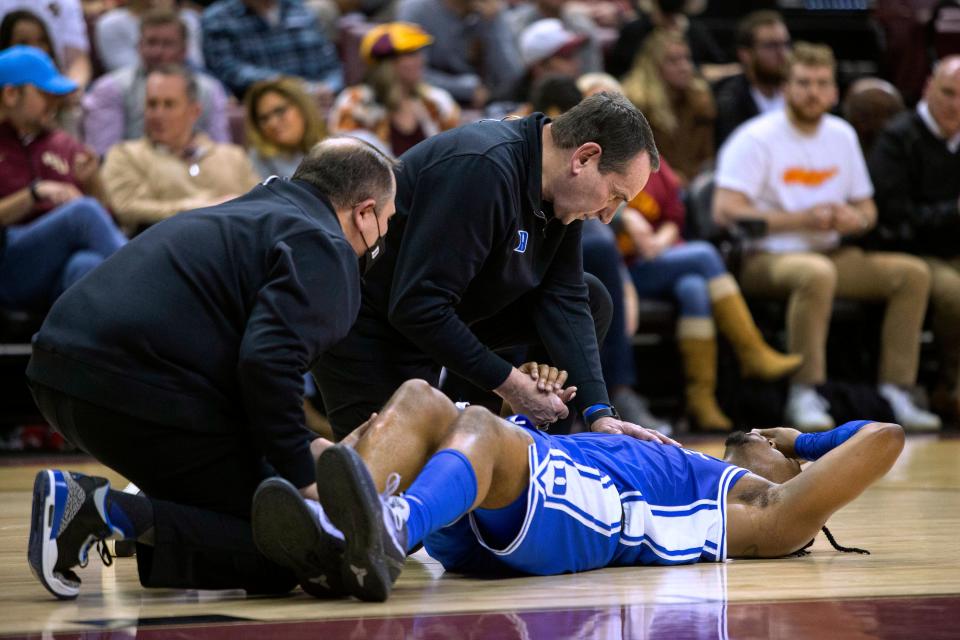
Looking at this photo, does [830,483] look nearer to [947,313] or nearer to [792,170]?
[792,170]

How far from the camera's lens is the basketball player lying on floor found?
8.14 feet

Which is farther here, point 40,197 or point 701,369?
point 701,369

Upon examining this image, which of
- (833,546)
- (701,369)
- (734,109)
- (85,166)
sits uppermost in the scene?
(833,546)

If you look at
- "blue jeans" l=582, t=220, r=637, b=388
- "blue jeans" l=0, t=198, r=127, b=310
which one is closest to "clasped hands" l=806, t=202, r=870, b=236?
"blue jeans" l=582, t=220, r=637, b=388

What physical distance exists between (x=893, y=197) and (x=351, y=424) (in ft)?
14.5

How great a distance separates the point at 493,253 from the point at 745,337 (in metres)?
3.47

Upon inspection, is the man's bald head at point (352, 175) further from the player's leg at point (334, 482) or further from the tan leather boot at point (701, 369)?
the tan leather boot at point (701, 369)

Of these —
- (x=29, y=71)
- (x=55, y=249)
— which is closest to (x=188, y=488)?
(x=55, y=249)

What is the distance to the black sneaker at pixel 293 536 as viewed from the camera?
245 cm

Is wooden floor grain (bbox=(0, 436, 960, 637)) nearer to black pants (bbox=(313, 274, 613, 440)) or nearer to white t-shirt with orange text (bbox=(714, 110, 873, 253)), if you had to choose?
black pants (bbox=(313, 274, 613, 440))

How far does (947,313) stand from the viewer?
23.9ft

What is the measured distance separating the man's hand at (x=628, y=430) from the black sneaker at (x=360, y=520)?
88cm

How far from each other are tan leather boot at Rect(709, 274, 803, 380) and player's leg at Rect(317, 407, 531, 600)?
4061 millimetres

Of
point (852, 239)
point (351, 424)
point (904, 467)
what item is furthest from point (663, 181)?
point (351, 424)
